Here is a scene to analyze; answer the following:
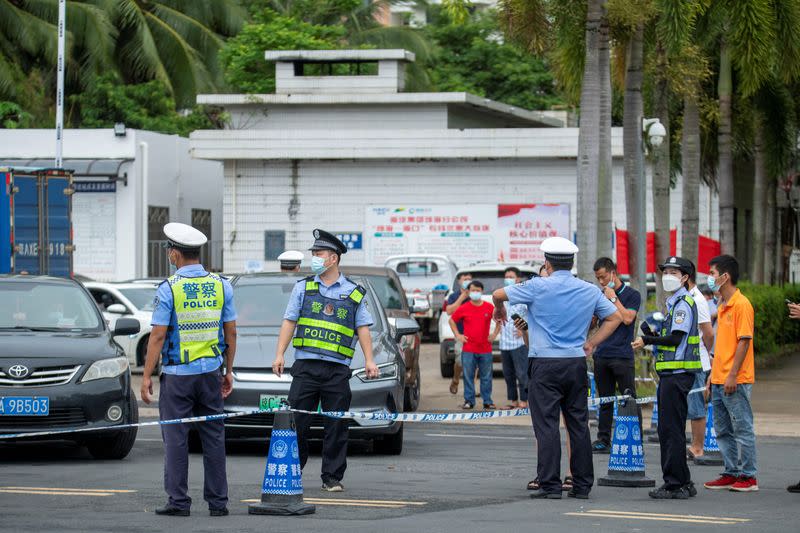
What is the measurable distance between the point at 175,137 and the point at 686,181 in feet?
59.5

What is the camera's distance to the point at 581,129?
19625 millimetres

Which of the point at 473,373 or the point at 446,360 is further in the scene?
the point at 446,360

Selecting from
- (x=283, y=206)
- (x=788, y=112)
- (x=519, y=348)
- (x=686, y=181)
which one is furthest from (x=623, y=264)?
(x=283, y=206)

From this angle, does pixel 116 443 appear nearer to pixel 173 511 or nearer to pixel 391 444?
pixel 391 444

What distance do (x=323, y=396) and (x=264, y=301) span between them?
12.6ft

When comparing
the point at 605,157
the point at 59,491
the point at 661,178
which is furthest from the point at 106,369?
the point at 661,178

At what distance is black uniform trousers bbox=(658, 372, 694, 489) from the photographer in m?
10.7

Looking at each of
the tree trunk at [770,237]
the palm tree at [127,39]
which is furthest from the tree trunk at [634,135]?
the palm tree at [127,39]

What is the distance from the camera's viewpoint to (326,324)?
34.9ft

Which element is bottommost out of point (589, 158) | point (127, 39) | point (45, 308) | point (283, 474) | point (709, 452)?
point (709, 452)

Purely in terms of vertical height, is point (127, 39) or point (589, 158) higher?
point (127, 39)

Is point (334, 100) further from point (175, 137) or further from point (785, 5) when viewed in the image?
point (785, 5)

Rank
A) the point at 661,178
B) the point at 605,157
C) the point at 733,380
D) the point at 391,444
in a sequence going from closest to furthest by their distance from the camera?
1. the point at 733,380
2. the point at 391,444
3. the point at 605,157
4. the point at 661,178

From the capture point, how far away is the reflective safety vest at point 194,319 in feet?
30.9
